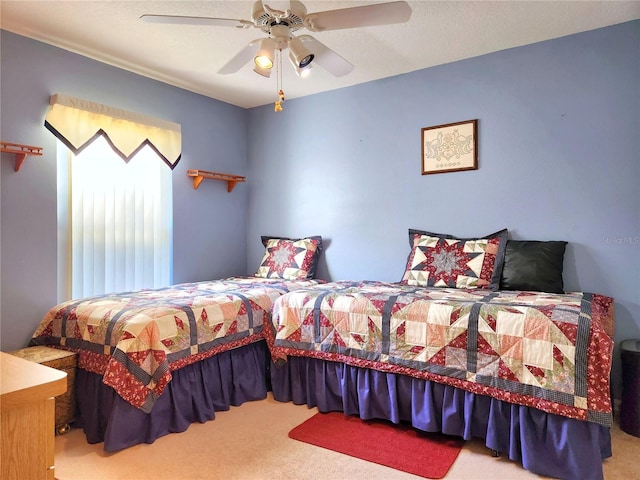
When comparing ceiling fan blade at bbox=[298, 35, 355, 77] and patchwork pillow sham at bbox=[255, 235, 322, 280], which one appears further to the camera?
Answer: patchwork pillow sham at bbox=[255, 235, 322, 280]

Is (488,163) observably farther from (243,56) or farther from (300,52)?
(243,56)

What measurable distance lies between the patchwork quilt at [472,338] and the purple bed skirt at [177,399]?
275 mm

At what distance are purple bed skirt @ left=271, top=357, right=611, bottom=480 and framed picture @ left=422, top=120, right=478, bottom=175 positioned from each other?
66.5 inches

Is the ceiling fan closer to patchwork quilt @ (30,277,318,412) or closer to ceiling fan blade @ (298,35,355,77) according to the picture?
ceiling fan blade @ (298,35,355,77)

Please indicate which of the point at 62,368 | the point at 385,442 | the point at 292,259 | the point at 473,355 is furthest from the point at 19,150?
the point at 473,355

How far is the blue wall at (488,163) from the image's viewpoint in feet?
8.63

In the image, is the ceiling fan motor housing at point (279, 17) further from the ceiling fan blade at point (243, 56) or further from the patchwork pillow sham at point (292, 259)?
the patchwork pillow sham at point (292, 259)

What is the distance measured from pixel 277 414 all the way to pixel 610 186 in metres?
2.50

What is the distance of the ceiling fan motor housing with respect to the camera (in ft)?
6.26

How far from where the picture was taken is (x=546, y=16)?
2.52 metres

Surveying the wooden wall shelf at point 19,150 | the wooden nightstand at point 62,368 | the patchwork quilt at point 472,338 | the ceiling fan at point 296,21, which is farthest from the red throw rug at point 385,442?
the wooden wall shelf at point 19,150

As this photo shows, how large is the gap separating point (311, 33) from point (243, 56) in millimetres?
625

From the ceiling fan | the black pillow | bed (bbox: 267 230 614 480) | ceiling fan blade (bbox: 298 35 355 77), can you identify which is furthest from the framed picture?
the ceiling fan

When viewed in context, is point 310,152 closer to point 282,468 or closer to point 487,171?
point 487,171
